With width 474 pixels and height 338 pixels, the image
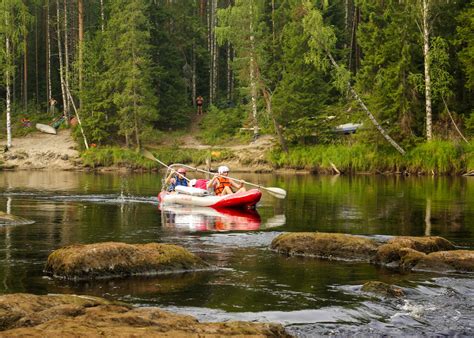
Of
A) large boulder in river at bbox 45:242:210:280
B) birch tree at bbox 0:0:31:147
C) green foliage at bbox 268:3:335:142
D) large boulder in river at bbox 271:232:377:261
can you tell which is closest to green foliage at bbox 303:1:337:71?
green foliage at bbox 268:3:335:142

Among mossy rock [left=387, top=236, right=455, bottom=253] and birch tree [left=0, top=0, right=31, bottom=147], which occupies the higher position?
birch tree [left=0, top=0, right=31, bottom=147]

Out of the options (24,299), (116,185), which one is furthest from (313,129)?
(24,299)

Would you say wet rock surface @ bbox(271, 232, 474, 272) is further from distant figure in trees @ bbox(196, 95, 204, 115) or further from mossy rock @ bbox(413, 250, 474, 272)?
distant figure in trees @ bbox(196, 95, 204, 115)

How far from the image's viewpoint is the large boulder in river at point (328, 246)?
13.0m

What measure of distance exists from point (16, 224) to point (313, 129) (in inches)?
1080

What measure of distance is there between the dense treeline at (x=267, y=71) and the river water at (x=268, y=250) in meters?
8.51

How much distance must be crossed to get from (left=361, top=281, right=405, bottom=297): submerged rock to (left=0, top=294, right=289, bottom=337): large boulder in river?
8.88 feet

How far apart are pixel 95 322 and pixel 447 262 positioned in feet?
22.4

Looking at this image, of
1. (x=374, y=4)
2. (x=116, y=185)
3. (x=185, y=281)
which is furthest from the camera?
(x=374, y=4)

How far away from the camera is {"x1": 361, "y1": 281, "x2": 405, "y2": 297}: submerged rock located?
981 centimetres

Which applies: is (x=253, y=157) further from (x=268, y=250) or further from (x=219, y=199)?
(x=268, y=250)

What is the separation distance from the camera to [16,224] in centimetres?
1800

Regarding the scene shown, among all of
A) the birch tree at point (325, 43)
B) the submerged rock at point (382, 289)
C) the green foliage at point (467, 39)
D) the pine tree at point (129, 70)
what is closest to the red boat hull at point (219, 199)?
the submerged rock at point (382, 289)

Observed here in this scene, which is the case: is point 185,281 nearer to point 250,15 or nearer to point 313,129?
point 313,129
